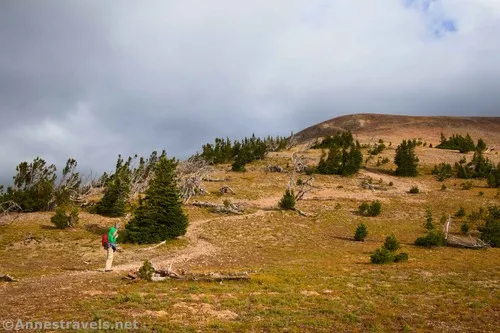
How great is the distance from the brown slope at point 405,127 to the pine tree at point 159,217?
6915 cm

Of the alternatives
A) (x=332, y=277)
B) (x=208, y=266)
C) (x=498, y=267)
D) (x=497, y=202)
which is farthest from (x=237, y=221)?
(x=497, y=202)

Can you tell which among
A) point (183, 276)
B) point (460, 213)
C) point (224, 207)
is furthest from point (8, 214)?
point (460, 213)

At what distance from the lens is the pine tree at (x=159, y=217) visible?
2723 cm

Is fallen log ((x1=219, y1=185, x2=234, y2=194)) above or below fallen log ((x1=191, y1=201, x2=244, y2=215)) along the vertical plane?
above

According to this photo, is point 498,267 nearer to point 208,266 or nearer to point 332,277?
point 332,277

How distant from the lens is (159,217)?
2812 centimetres

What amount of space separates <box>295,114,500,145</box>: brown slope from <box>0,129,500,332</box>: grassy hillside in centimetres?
5766

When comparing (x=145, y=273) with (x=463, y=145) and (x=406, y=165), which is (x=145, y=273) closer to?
(x=406, y=165)

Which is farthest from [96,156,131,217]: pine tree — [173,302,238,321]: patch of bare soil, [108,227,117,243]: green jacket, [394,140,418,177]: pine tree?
[394,140,418,177]: pine tree

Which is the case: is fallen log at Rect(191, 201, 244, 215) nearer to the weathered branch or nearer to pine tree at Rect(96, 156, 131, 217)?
pine tree at Rect(96, 156, 131, 217)

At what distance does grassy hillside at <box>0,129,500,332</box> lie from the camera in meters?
11.0

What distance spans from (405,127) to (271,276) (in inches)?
3835

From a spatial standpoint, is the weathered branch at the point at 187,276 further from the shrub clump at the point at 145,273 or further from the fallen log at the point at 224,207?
the fallen log at the point at 224,207

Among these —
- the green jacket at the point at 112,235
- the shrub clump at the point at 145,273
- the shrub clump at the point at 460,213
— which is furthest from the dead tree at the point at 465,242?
the green jacket at the point at 112,235
